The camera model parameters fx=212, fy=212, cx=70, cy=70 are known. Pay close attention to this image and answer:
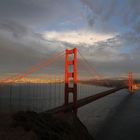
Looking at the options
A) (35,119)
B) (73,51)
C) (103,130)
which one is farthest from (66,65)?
(35,119)

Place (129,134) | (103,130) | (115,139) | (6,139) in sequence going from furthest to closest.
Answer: (103,130), (129,134), (115,139), (6,139)

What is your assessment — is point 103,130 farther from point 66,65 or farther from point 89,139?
point 66,65

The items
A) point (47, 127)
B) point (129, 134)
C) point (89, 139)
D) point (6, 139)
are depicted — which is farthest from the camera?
point (129, 134)

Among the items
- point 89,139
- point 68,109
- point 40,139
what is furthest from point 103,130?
point 40,139

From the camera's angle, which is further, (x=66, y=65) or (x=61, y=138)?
(x=66, y=65)

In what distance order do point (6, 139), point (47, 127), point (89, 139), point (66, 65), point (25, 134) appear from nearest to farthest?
point (6, 139)
point (25, 134)
point (47, 127)
point (89, 139)
point (66, 65)

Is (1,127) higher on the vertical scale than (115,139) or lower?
higher

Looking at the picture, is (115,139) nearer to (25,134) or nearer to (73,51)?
(73,51)

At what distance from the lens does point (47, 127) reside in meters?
8.70

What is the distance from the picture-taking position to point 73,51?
1764 cm

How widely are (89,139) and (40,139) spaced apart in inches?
222

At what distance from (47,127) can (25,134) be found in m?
1.62

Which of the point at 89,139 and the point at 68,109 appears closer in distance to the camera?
the point at 89,139

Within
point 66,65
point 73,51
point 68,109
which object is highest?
point 73,51
